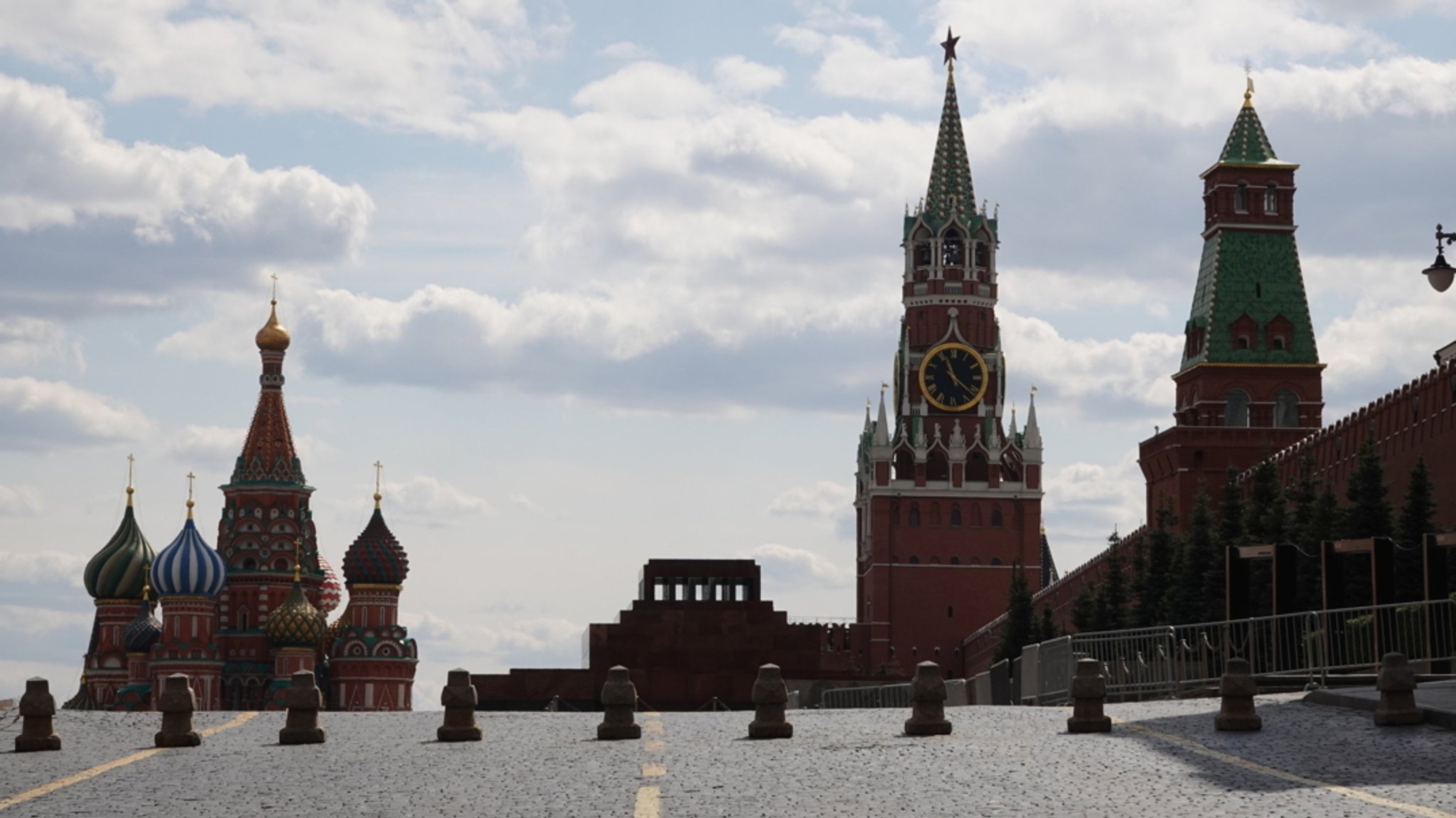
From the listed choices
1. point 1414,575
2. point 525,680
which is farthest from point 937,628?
point 1414,575

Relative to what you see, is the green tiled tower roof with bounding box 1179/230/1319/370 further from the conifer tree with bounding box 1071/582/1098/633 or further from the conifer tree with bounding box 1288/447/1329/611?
the conifer tree with bounding box 1288/447/1329/611

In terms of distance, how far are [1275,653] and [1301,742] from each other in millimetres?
8543

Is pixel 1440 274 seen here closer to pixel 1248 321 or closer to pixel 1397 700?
pixel 1397 700

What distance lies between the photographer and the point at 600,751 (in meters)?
21.7

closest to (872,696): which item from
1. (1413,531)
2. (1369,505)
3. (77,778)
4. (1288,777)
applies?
(1369,505)

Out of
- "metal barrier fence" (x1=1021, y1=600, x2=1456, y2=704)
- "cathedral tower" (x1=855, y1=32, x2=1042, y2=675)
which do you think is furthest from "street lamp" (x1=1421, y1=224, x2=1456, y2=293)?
"cathedral tower" (x1=855, y1=32, x2=1042, y2=675)

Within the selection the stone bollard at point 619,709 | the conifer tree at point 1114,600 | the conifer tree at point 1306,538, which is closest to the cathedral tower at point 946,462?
the conifer tree at point 1114,600

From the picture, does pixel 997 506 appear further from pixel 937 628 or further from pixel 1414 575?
pixel 1414 575

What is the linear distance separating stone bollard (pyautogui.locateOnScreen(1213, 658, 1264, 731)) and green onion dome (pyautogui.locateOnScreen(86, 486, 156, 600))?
4697 inches

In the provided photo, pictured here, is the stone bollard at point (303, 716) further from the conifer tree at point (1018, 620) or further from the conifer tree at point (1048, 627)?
the conifer tree at point (1018, 620)

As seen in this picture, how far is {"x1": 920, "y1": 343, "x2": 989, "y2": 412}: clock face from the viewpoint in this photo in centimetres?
13362

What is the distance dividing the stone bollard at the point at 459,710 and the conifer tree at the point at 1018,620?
62.5 m

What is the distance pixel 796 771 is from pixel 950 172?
120019 millimetres

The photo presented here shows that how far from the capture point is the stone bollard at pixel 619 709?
2325 cm
